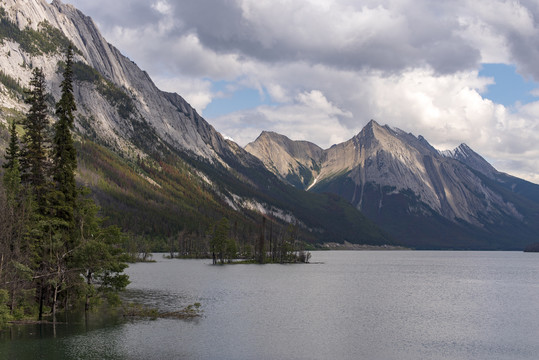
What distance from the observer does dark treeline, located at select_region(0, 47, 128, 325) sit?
68.2 metres

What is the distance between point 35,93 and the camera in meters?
78.4

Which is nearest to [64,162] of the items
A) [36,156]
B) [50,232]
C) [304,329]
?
[36,156]

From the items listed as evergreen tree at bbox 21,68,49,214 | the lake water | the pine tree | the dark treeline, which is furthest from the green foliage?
the pine tree

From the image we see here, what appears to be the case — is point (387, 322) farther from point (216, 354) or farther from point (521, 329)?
point (216, 354)

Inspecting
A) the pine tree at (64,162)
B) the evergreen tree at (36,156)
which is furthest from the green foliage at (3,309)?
the pine tree at (64,162)

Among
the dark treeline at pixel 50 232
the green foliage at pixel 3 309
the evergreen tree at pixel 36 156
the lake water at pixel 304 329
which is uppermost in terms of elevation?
the evergreen tree at pixel 36 156

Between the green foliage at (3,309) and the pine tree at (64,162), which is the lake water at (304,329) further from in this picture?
the pine tree at (64,162)

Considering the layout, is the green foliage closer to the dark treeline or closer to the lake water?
the lake water

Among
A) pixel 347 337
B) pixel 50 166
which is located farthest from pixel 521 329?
pixel 50 166

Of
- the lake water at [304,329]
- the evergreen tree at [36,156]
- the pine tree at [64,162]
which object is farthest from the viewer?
the pine tree at [64,162]

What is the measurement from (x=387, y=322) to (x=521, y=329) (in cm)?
2034

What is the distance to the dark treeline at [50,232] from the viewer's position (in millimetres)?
68188

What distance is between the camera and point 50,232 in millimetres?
70312

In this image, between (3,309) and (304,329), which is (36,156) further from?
(304,329)
